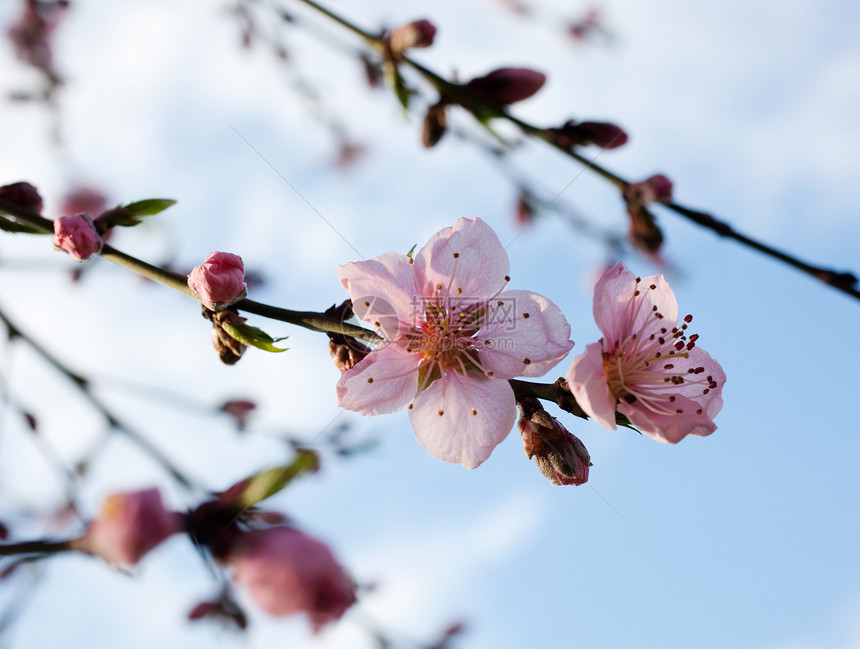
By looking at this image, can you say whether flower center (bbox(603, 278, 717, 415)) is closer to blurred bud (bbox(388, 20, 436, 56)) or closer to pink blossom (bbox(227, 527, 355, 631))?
pink blossom (bbox(227, 527, 355, 631))

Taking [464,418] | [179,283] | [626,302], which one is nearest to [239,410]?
[179,283]

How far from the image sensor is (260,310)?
4.38 feet

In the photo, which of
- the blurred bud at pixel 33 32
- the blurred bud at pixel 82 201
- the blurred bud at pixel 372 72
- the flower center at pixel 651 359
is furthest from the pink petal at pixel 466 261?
the blurred bud at pixel 82 201

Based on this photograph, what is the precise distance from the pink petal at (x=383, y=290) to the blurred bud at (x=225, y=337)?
0.90 ft

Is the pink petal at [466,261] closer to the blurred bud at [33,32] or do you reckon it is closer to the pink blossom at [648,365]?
the pink blossom at [648,365]

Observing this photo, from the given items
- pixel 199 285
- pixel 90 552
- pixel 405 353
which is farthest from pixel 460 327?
pixel 90 552

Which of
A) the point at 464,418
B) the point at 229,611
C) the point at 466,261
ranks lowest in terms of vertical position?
the point at 229,611

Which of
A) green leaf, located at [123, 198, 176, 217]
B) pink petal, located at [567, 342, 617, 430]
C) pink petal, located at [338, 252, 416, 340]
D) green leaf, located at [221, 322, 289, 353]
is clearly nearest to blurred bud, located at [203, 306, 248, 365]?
green leaf, located at [221, 322, 289, 353]

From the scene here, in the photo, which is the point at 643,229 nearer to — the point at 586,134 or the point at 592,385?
the point at 586,134

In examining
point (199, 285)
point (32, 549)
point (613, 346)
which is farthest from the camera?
point (613, 346)

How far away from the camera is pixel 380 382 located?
135 cm

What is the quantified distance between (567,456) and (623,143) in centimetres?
101

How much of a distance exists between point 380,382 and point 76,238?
32.3 inches

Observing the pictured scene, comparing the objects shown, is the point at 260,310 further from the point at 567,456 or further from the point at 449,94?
the point at 449,94
